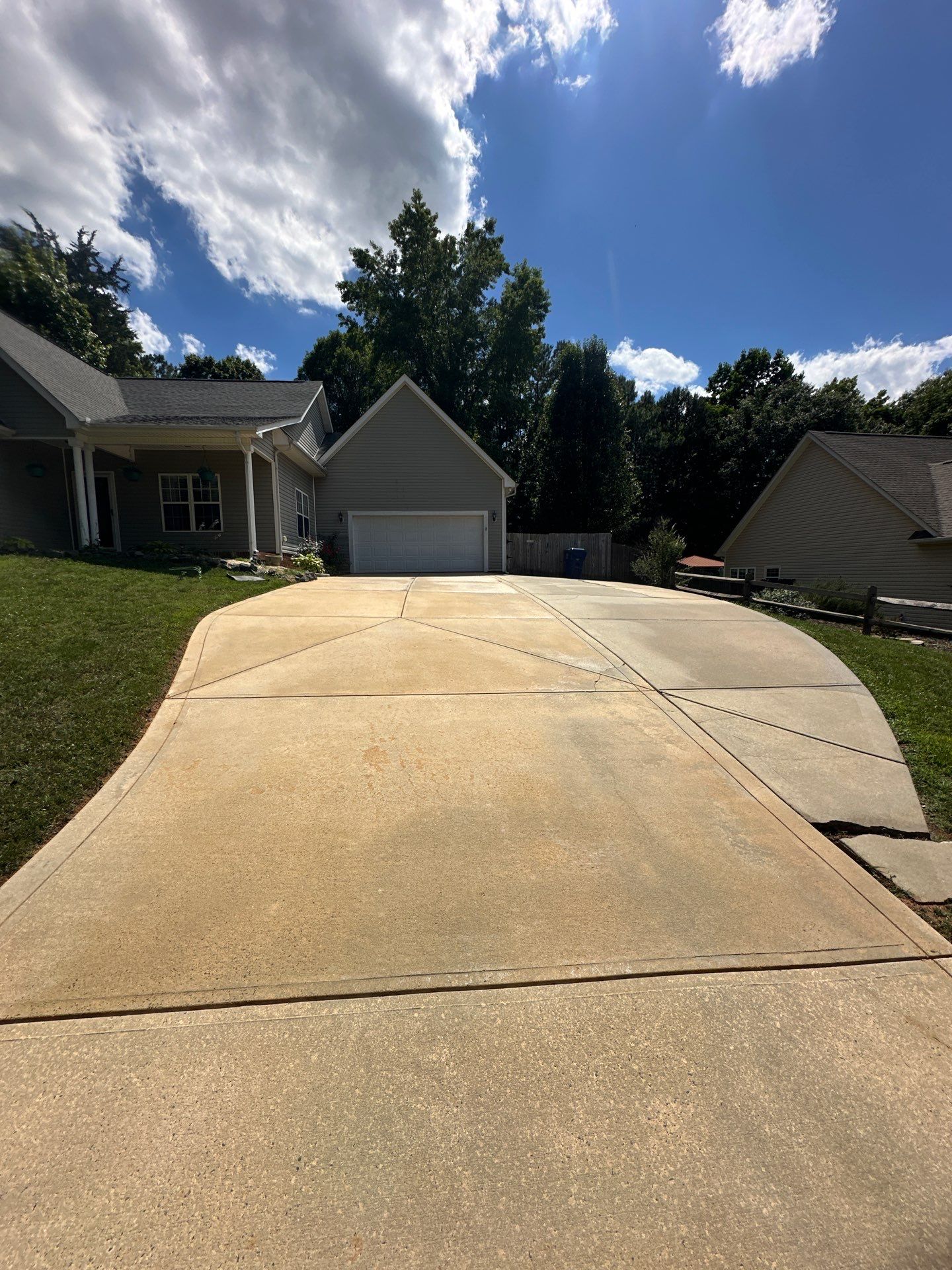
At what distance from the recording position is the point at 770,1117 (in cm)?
176

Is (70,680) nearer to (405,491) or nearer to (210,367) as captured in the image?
(405,491)

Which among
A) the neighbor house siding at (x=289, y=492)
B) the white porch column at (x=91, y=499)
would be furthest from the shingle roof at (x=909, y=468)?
the white porch column at (x=91, y=499)

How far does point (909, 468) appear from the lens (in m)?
17.5

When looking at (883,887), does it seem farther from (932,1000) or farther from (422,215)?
(422,215)

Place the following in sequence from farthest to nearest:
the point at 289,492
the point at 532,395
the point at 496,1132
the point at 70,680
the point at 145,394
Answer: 1. the point at 532,395
2. the point at 145,394
3. the point at 289,492
4. the point at 70,680
5. the point at 496,1132

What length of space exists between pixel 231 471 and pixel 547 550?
1177 centimetres

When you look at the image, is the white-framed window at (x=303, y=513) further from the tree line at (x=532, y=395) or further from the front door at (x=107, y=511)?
the tree line at (x=532, y=395)

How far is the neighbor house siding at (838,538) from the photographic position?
1566 centimetres

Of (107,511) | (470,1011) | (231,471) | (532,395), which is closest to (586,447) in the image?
(532,395)

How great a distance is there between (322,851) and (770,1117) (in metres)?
2.23

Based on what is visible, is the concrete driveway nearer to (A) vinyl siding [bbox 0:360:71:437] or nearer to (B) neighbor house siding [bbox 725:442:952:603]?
(A) vinyl siding [bbox 0:360:71:437]

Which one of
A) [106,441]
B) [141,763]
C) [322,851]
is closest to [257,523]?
[106,441]

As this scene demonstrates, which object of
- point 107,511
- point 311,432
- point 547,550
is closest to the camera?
point 107,511

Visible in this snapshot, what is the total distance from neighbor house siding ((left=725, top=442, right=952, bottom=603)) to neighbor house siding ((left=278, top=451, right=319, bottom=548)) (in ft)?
57.7
